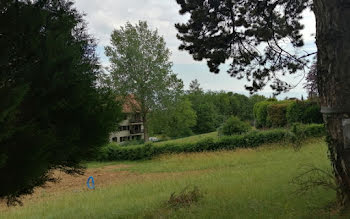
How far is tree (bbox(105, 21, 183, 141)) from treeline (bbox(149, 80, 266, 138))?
6.44ft

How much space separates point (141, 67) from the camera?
105 feet

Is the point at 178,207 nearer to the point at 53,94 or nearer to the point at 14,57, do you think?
the point at 53,94

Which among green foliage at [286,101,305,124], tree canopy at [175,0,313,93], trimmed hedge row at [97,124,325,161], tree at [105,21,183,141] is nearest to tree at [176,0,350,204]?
tree canopy at [175,0,313,93]

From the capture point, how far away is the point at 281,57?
25.3ft

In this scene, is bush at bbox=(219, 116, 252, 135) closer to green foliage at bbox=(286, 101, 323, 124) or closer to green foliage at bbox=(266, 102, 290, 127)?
green foliage at bbox=(266, 102, 290, 127)

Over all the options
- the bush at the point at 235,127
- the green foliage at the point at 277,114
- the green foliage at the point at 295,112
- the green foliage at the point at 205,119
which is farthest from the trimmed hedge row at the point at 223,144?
the green foliage at the point at 205,119

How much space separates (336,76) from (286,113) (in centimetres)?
1968

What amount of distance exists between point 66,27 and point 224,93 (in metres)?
71.8

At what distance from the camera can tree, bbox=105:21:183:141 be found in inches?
1247

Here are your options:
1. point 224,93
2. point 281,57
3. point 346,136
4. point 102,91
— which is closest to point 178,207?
point 102,91

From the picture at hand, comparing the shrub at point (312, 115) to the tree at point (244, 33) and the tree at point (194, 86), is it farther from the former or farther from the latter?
the tree at point (194, 86)

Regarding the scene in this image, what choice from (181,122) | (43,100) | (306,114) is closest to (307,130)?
(306,114)

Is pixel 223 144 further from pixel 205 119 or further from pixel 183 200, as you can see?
pixel 205 119

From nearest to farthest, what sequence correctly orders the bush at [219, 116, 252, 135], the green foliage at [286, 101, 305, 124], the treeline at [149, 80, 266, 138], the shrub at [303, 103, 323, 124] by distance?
the shrub at [303, 103, 323, 124]
the green foliage at [286, 101, 305, 124]
the bush at [219, 116, 252, 135]
the treeline at [149, 80, 266, 138]
